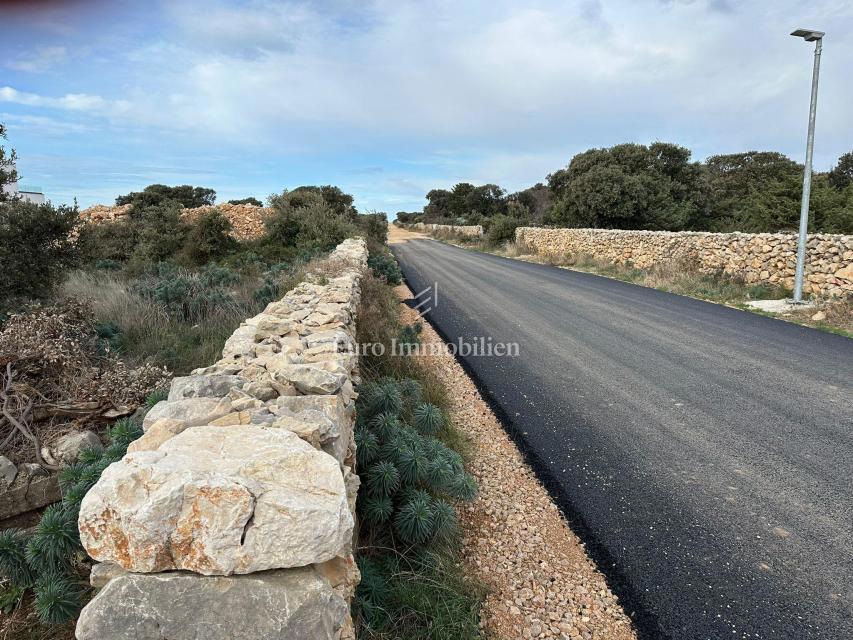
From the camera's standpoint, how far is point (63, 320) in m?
5.04

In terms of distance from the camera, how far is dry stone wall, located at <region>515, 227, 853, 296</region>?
34.2 ft

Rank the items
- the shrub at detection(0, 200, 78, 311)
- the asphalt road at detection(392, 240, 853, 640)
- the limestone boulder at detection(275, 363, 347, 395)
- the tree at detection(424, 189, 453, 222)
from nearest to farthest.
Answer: the asphalt road at detection(392, 240, 853, 640)
the limestone boulder at detection(275, 363, 347, 395)
the shrub at detection(0, 200, 78, 311)
the tree at detection(424, 189, 453, 222)

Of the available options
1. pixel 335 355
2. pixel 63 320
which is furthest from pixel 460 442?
pixel 63 320

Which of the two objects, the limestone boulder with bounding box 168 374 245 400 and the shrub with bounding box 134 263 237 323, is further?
the shrub with bounding box 134 263 237 323

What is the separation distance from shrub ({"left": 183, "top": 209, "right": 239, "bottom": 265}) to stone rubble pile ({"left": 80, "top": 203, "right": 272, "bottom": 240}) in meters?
1.26

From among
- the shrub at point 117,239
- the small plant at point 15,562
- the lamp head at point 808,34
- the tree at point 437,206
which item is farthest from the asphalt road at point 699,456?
the tree at point 437,206

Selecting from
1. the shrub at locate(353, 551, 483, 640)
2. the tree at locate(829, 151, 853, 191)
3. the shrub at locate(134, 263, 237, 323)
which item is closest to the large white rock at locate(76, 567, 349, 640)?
the shrub at locate(353, 551, 483, 640)

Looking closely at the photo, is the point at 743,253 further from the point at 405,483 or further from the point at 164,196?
the point at 164,196

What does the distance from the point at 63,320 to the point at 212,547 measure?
4.72m

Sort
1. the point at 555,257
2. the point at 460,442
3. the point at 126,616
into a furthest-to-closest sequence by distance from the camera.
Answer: the point at 555,257, the point at 460,442, the point at 126,616

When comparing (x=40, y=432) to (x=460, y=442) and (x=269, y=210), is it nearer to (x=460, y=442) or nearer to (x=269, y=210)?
(x=460, y=442)

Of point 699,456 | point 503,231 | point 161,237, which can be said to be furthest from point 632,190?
point 699,456

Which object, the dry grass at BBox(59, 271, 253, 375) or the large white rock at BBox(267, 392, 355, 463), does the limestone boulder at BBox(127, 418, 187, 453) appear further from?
the dry grass at BBox(59, 271, 253, 375)

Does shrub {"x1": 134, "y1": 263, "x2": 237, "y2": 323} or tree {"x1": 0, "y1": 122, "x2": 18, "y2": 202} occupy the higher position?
tree {"x1": 0, "y1": 122, "x2": 18, "y2": 202}
